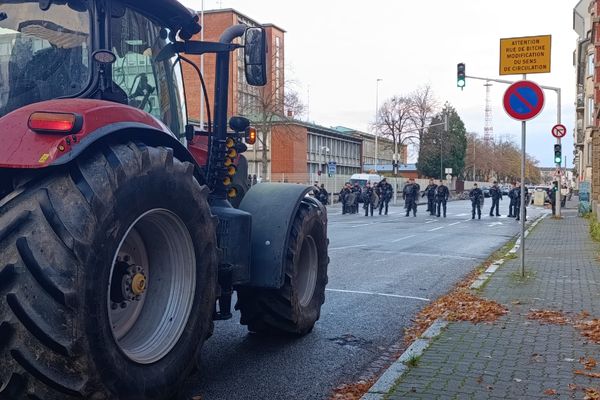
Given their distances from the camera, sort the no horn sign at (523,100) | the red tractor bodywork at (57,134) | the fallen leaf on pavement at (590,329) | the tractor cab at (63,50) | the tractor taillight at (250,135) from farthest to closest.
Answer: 1. the no horn sign at (523,100)
2. the fallen leaf on pavement at (590,329)
3. the tractor taillight at (250,135)
4. the tractor cab at (63,50)
5. the red tractor bodywork at (57,134)

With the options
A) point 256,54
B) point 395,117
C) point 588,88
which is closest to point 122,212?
point 256,54

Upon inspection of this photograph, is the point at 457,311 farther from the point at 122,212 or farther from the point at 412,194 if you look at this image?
the point at 412,194

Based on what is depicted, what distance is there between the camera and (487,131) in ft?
428

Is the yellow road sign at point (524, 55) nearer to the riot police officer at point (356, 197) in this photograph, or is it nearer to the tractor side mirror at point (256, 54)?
the tractor side mirror at point (256, 54)

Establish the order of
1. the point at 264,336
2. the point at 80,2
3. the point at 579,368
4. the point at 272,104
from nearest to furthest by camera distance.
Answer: the point at 80,2, the point at 579,368, the point at 264,336, the point at 272,104

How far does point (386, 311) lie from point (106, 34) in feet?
16.6

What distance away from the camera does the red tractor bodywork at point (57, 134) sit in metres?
3.15

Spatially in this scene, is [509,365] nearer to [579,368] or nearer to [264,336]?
[579,368]

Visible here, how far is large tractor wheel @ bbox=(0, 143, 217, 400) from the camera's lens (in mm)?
2924

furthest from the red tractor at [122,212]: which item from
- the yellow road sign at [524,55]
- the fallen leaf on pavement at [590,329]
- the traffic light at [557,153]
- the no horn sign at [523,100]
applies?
the traffic light at [557,153]

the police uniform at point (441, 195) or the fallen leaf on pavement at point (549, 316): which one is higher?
the police uniform at point (441, 195)

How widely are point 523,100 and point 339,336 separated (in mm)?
5573

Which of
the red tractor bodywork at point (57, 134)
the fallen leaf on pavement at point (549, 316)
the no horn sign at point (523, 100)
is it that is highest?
the no horn sign at point (523, 100)

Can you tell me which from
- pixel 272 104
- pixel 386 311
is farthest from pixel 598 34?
pixel 386 311
